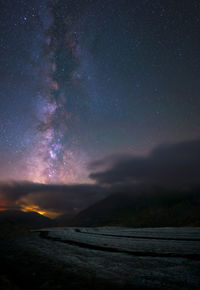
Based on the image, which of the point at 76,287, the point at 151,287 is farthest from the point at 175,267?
the point at 76,287

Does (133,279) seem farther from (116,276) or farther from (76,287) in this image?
(76,287)

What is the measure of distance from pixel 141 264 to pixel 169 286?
970 mm

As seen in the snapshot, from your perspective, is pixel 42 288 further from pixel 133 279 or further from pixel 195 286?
pixel 195 286

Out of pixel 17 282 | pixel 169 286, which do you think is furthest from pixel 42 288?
pixel 169 286

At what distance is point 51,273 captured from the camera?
2031 mm

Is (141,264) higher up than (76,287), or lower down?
lower down

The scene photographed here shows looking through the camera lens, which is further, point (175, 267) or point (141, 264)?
point (141, 264)

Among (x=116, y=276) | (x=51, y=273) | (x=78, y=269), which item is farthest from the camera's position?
(x=78, y=269)

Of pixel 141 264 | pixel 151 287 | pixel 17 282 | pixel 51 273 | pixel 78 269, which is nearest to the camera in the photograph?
pixel 151 287

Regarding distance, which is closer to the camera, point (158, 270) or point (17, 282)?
point (17, 282)

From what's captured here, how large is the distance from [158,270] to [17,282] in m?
1.47

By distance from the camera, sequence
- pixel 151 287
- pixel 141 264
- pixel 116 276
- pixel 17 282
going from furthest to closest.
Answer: pixel 141 264
pixel 116 276
pixel 17 282
pixel 151 287

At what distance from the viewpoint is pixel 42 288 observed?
153cm

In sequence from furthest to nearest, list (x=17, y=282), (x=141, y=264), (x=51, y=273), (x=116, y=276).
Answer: (x=141, y=264) → (x=51, y=273) → (x=116, y=276) → (x=17, y=282)
